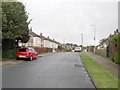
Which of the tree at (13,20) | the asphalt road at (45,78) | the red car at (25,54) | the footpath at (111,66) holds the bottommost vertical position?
the asphalt road at (45,78)

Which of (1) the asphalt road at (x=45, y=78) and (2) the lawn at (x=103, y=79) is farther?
(1) the asphalt road at (x=45, y=78)

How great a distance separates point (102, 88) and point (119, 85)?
1258 millimetres

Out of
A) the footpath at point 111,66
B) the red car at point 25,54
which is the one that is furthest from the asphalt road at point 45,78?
the red car at point 25,54

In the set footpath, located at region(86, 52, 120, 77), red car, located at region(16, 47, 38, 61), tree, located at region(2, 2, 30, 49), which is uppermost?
tree, located at region(2, 2, 30, 49)

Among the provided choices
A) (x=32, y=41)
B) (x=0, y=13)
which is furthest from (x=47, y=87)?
(x=32, y=41)

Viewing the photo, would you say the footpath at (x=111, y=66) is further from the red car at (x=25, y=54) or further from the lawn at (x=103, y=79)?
the red car at (x=25, y=54)

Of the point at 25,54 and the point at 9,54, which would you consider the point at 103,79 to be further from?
the point at 9,54

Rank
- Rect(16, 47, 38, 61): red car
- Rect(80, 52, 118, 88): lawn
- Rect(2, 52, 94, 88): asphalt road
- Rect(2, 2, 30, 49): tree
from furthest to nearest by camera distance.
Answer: Rect(16, 47, 38, 61): red car → Rect(2, 2, 30, 49): tree → Rect(2, 52, 94, 88): asphalt road → Rect(80, 52, 118, 88): lawn

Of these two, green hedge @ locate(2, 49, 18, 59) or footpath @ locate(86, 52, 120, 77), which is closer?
footpath @ locate(86, 52, 120, 77)

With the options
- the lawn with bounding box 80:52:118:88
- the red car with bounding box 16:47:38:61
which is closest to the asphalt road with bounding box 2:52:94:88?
the lawn with bounding box 80:52:118:88

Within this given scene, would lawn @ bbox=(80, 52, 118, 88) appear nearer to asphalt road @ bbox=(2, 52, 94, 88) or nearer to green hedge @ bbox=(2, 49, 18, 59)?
asphalt road @ bbox=(2, 52, 94, 88)

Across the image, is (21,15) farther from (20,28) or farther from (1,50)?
(1,50)

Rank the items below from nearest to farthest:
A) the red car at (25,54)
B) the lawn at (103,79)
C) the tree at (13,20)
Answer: the lawn at (103,79)
the tree at (13,20)
the red car at (25,54)

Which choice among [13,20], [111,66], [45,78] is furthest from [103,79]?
[13,20]
